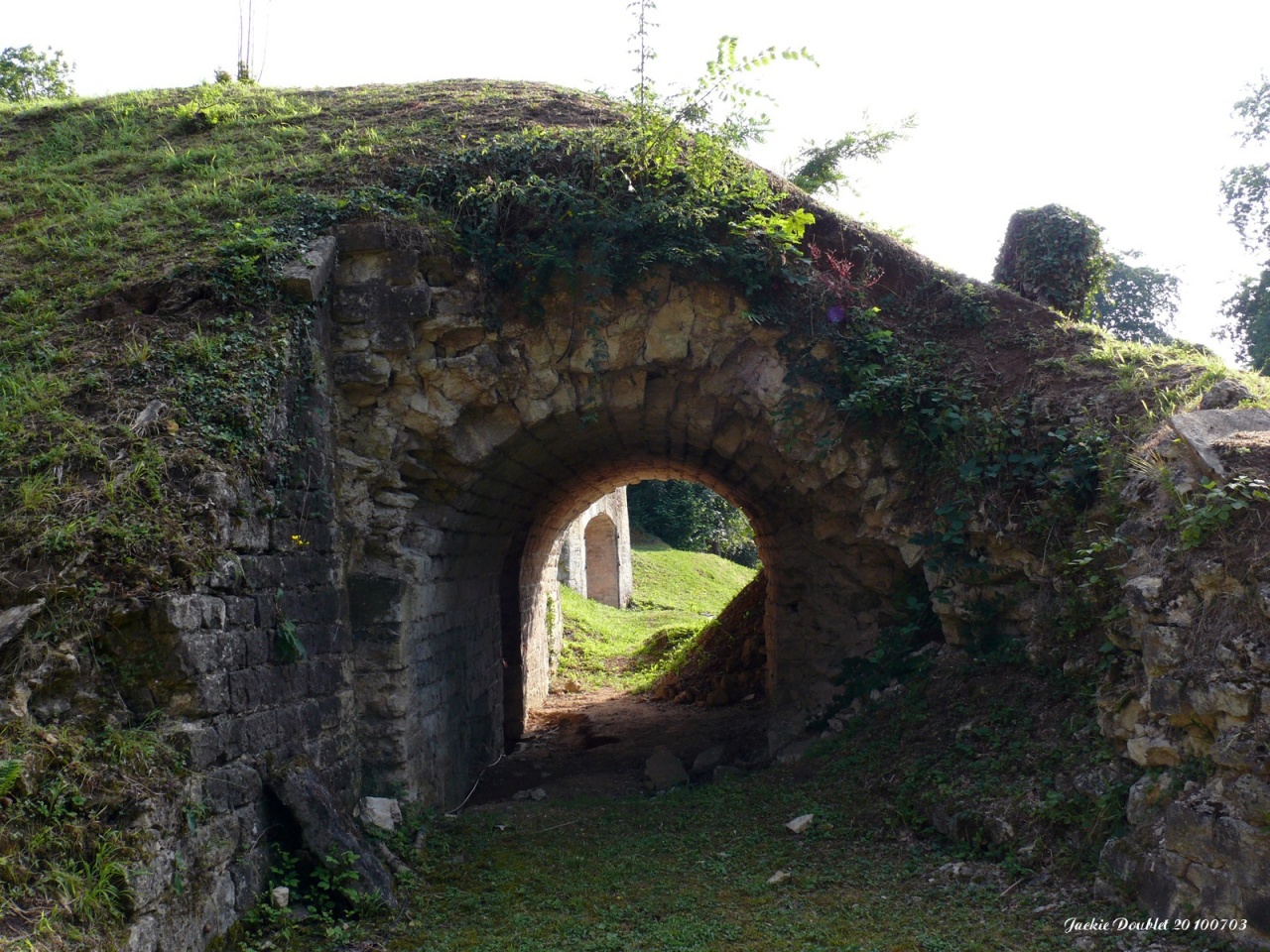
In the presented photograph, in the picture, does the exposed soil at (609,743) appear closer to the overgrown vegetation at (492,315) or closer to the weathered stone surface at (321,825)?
the overgrown vegetation at (492,315)

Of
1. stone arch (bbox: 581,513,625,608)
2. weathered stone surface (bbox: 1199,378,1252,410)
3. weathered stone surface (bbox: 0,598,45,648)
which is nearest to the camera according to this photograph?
weathered stone surface (bbox: 0,598,45,648)

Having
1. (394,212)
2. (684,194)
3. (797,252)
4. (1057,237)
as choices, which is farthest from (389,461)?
(1057,237)

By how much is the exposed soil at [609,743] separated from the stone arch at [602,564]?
26.4 feet

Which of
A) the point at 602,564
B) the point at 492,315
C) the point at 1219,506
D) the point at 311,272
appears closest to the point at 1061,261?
the point at 1219,506

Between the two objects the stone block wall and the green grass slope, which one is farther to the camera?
the stone block wall

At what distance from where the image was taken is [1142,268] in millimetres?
33844

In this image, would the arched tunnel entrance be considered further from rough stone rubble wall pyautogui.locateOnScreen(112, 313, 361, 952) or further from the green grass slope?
rough stone rubble wall pyautogui.locateOnScreen(112, 313, 361, 952)

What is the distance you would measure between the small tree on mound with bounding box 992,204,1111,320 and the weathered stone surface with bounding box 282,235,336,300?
5.59 meters

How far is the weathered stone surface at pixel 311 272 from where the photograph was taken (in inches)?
226

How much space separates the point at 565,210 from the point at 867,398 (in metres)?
2.60

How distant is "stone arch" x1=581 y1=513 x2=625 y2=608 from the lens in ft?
66.0

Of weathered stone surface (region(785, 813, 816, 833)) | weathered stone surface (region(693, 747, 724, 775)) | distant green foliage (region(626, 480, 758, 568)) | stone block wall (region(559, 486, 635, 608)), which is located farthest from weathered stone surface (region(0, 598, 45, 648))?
distant green foliage (region(626, 480, 758, 568))

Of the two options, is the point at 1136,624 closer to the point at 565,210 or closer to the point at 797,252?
the point at 797,252

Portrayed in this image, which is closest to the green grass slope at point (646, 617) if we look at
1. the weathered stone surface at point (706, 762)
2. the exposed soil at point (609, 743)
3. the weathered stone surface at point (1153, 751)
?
the exposed soil at point (609, 743)
